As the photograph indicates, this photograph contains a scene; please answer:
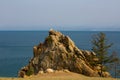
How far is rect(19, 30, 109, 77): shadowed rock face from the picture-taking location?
6003cm

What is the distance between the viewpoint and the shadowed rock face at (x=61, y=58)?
60.0 metres

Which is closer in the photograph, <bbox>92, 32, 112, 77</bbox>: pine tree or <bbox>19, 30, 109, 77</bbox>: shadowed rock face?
<bbox>92, 32, 112, 77</bbox>: pine tree

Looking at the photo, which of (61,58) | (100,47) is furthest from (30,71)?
(100,47)

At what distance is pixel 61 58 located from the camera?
203 ft

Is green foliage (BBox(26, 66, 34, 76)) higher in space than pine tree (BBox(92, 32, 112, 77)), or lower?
lower

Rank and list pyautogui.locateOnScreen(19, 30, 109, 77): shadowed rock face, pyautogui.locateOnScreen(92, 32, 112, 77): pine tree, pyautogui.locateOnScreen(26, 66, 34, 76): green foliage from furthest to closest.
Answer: pyautogui.locateOnScreen(19, 30, 109, 77): shadowed rock face, pyautogui.locateOnScreen(26, 66, 34, 76): green foliage, pyautogui.locateOnScreen(92, 32, 112, 77): pine tree

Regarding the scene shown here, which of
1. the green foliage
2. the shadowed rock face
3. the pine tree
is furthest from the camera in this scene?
the shadowed rock face

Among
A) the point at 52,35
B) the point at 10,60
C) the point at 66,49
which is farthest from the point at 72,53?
the point at 10,60

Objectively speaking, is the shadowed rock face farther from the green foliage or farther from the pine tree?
the pine tree

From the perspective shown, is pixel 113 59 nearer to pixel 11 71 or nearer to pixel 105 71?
pixel 105 71

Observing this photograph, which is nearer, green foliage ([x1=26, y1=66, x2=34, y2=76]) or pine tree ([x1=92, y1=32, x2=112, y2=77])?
pine tree ([x1=92, y1=32, x2=112, y2=77])

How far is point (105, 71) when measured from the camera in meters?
58.7

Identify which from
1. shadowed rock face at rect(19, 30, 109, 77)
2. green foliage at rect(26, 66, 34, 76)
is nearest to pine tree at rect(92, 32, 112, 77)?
shadowed rock face at rect(19, 30, 109, 77)

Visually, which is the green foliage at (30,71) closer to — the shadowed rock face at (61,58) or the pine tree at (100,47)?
the shadowed rock face at (61,58)
